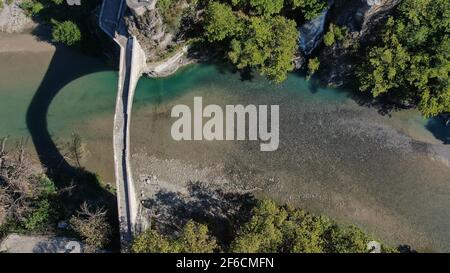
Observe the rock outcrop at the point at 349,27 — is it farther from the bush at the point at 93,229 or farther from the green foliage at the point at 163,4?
the bush at the point at 93,229

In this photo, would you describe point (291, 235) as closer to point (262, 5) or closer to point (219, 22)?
point (219, 22)

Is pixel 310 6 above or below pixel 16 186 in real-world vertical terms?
above

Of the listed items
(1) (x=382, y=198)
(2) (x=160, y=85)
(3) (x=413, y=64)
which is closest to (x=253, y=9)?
(2) (x=160, y=85)

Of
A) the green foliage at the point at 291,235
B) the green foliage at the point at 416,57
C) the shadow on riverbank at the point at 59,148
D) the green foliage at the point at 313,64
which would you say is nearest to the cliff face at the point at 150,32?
the shadow on riverbank at the point at 59,148

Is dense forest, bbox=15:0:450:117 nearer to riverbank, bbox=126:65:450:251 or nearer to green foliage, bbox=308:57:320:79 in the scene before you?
green foliage, bbox=308:57:320:79

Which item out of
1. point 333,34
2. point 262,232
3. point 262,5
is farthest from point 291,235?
point 262,5

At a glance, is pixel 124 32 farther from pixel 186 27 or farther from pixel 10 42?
pixel 10 42

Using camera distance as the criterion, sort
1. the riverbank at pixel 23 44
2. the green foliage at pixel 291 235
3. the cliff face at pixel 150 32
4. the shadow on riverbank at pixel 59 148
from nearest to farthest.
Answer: the green foliage at pixel 291 235, the cliff face at pixel 150 32, the shadow on riverbank at pixel 59 148, the riverbank at pixel 23 44
